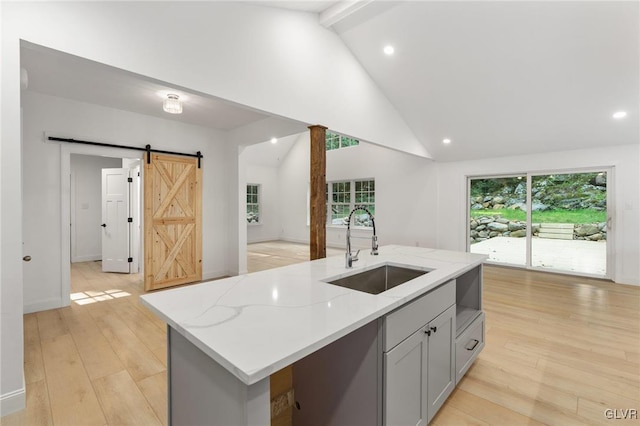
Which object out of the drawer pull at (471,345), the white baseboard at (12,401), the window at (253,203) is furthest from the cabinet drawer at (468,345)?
the window at (253,203)

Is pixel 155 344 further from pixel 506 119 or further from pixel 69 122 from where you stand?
pixel 506 119

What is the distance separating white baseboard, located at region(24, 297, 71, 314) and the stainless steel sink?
396 cm

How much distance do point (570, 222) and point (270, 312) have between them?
623 cm

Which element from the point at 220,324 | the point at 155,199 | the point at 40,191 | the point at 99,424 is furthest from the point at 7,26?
the point at 155,199

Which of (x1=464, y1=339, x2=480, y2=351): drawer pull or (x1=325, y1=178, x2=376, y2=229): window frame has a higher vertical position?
(x1=325, y1=178, x2=376, y2=229): window frame

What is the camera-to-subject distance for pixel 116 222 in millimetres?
5578

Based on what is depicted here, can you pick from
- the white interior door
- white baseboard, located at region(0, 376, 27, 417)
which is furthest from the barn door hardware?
white baseboard, located at region(0, 376, 27, 417)

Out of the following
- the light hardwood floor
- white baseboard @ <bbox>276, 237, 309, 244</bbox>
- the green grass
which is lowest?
the light hardwood floor

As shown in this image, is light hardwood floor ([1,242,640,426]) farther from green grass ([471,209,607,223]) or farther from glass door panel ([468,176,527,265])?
glass door panel ([468,176,527,265])

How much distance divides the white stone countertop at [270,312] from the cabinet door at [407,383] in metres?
0.23

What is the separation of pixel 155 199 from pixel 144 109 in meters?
1.31

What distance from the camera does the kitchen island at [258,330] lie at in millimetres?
886

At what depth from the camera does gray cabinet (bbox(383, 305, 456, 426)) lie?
1308 mm

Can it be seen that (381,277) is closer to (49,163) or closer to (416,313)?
(416,313)
